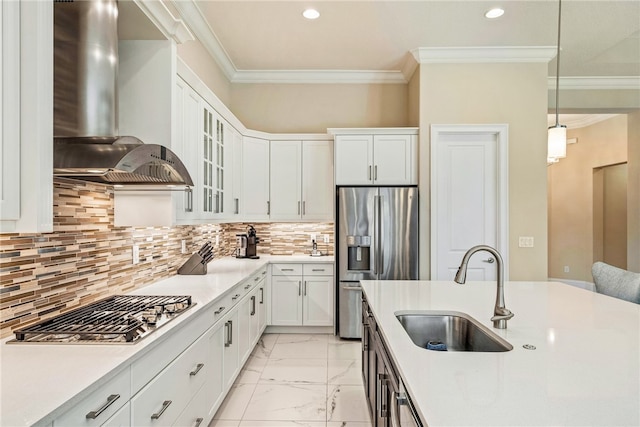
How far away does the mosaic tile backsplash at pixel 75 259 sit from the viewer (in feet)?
4.91

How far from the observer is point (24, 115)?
1.13m

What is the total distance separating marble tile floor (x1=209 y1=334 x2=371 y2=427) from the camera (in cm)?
245

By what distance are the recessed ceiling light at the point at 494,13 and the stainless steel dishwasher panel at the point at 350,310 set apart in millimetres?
2826

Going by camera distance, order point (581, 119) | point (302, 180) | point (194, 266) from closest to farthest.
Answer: point (194, 266), point (302, 180), point (581, 119)

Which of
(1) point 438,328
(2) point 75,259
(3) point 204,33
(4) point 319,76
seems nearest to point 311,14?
(3) point 204,33

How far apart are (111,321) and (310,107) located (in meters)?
3.60

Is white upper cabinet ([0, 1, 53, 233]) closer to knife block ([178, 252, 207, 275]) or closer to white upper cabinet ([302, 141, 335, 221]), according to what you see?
knife block ([178, 252, 207, 275])

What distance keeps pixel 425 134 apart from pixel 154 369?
336 centimetres

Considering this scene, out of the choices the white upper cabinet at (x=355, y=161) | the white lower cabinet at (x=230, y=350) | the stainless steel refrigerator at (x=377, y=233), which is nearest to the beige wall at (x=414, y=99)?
the white upper cabinet at (x=355, y=161)

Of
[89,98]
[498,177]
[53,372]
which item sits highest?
[89,98]

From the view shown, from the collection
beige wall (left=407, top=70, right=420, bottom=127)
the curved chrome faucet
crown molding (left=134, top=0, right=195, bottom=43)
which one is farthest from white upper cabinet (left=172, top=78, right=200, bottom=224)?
beige wall (left=407, top=70, right=420, bottom=127)

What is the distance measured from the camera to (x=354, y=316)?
12.9ft

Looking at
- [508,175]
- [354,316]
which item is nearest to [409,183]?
[508,175]

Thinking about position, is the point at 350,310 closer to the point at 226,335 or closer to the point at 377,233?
the point at 377,233
